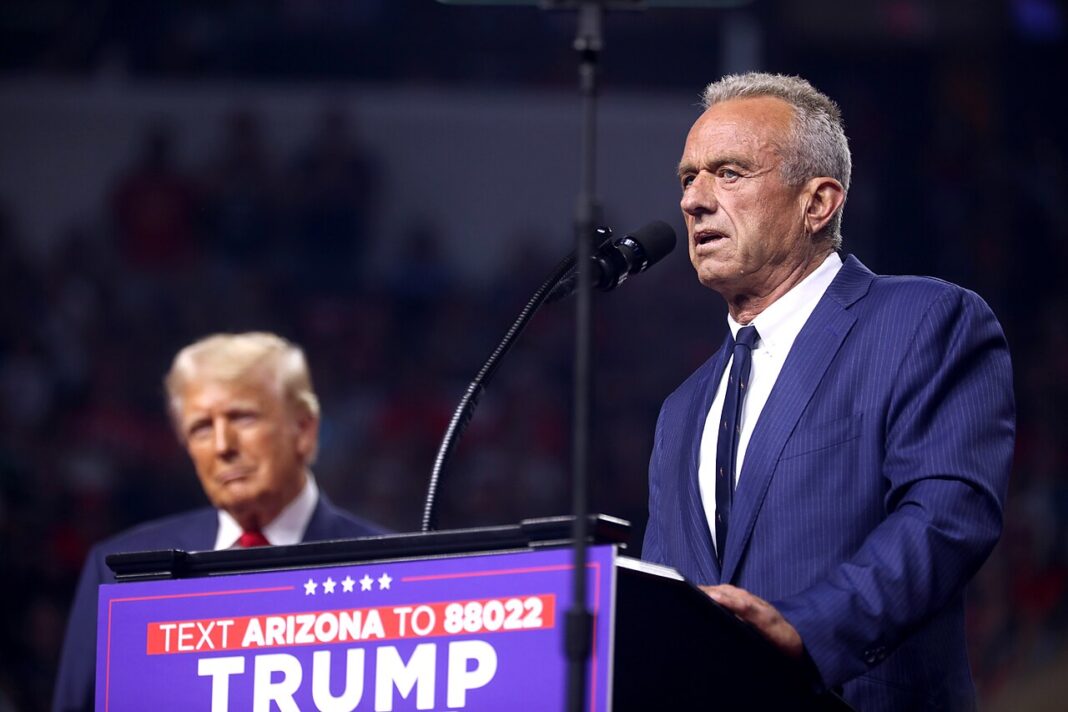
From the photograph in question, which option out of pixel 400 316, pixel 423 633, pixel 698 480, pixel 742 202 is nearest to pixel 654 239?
pixel 742 202

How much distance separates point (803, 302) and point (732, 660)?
779 millimetres

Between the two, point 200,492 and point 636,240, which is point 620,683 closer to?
point 636,240

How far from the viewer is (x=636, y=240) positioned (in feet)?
7.34

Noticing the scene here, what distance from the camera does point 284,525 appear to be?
12.3ft

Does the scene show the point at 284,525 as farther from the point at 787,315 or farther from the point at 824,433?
the point at 824,433

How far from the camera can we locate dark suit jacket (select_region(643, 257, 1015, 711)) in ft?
6.45

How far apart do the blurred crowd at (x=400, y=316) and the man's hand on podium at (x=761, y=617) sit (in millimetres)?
4591

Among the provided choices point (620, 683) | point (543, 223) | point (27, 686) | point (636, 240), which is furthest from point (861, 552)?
point (543, 223)

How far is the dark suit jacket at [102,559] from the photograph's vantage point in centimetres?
366

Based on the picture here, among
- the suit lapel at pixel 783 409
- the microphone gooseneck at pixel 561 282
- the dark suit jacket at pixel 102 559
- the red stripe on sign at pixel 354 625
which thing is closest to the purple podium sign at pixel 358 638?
the red stripe on sign at pixel 354 625

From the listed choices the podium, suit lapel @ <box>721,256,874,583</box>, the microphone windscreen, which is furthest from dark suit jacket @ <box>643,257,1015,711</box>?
the microphone windscreen

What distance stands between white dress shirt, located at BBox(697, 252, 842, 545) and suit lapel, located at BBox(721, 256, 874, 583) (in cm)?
5

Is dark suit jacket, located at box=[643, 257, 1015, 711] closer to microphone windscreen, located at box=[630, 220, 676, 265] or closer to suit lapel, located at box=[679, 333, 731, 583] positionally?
suit lapel, located at box=[679, 333, 731, 583]

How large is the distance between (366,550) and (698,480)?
0.64 m
